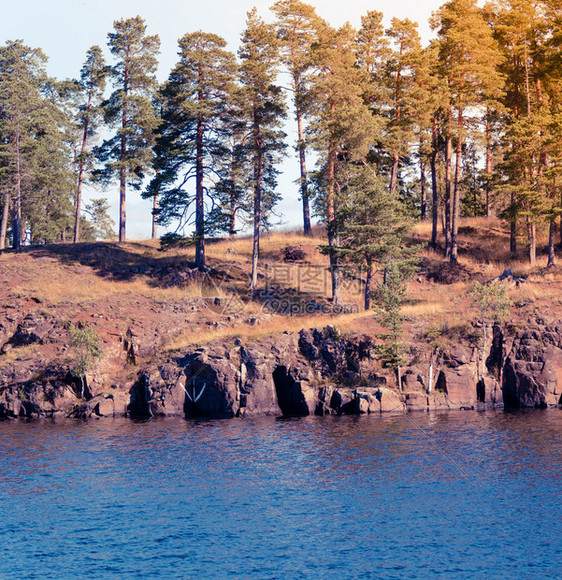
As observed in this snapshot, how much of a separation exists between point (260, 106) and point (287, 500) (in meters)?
37.5

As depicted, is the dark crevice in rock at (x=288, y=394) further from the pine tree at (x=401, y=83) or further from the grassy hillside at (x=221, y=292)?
the pine tree at (x=401, y=83)

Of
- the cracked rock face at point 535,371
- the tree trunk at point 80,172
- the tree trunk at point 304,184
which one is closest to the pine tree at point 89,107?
the tree trunk at point 80,172

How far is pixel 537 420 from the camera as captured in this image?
112 feet

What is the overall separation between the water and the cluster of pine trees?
1922 cm

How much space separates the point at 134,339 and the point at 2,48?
40879 mm

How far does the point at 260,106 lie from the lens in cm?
5212

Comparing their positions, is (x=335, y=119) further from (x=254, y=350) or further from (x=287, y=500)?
(x=287, y=500)

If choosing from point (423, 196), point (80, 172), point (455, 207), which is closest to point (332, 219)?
point (455, 207)

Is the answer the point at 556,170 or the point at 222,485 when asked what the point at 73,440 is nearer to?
the point at 222,485

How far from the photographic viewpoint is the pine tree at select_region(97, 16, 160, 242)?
61031 mm

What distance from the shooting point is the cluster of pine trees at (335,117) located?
48438 millimetres

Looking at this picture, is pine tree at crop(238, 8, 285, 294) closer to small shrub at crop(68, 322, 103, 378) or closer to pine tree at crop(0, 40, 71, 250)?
small shrub at crop(68, 322, 103, 378)

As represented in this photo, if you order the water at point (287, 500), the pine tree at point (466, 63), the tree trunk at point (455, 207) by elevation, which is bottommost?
the water at point (287, 500)

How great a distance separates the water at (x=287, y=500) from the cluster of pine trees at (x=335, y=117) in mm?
19225
